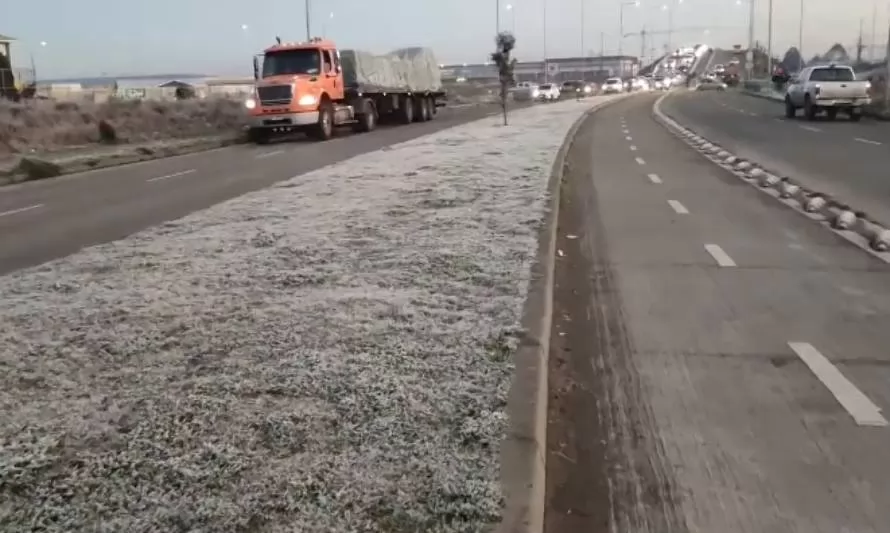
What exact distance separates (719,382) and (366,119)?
33280 millimetres

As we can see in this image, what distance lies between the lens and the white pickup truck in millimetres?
35125

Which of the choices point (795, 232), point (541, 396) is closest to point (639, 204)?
point (795, 232)

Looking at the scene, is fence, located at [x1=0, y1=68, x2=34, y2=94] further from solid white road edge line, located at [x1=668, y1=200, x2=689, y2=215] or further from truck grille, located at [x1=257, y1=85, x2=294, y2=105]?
solid white road edge line, located at [x1=668, y1=200, x2=689, y2=215]

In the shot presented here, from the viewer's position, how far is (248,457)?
166 inches

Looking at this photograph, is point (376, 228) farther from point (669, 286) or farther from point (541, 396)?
point (541, 396)

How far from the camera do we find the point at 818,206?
12469 millimetres

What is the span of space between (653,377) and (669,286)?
2.60m

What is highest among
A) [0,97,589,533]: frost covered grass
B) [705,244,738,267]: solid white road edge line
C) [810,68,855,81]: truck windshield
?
[810,68,855,81]: truck windshield

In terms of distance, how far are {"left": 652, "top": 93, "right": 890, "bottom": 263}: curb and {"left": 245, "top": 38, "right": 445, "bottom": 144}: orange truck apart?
52.2 ft

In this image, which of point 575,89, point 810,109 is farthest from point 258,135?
point 575,89

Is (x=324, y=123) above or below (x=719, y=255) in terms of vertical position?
above

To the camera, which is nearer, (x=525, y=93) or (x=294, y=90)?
(x=294, y=90)

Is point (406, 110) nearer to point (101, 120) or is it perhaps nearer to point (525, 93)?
point (101, 120)

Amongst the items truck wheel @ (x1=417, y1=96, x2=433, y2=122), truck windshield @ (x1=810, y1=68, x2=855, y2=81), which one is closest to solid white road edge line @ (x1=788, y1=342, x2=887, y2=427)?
truck windshield @ (x1=810, y1=68, x2=855, y2=81)
